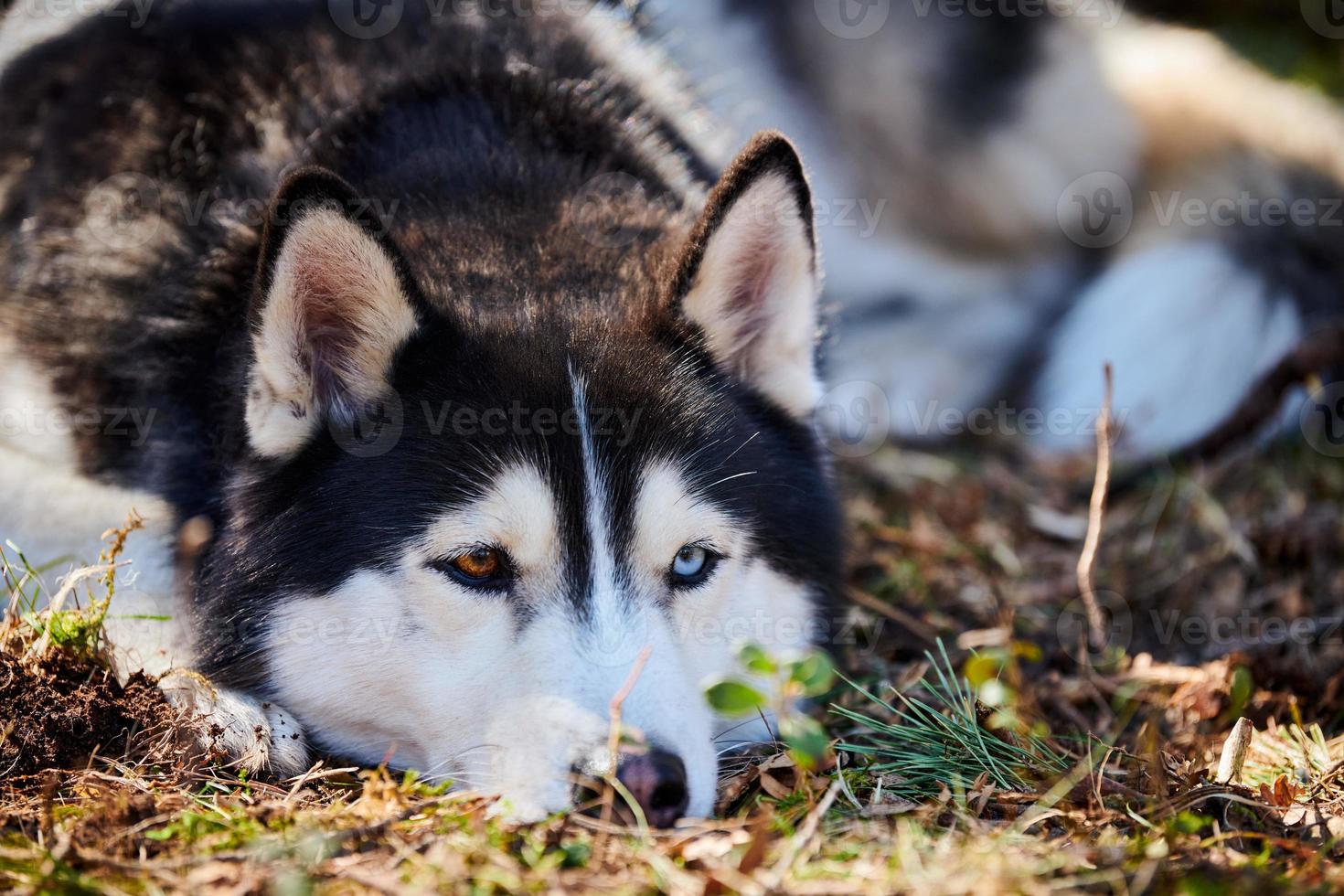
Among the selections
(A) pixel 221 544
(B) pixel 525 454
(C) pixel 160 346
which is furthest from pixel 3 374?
(B) pixel 525 454

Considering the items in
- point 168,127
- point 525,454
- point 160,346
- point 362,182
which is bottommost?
point 525,454

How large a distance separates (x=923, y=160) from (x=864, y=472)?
5.29 feet

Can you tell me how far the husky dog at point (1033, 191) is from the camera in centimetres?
486

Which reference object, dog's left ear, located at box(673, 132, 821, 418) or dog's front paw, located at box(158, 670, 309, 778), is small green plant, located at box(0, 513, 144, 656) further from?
dog's left ear, located at box(673, 132, 821, 418)

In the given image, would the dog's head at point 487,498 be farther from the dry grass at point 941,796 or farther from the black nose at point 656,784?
the dry grass at point 941,796

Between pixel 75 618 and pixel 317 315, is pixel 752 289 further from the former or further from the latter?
pixel 75 618

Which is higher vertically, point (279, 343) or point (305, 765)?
point (279, 343)

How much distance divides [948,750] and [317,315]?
153cm

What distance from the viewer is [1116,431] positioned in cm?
395

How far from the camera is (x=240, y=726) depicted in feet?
7.79

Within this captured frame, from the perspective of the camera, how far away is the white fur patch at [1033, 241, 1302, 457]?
458 centimetres

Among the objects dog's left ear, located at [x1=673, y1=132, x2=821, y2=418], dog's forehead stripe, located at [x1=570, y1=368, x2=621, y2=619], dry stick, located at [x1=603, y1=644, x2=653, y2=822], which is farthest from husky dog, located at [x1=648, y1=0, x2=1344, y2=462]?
dry stick, located at [x1=603, y1=644, x2=653, y2=822]

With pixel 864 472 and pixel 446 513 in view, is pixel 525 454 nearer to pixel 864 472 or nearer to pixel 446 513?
pixel 446 513

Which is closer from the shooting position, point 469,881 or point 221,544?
point 469,881
